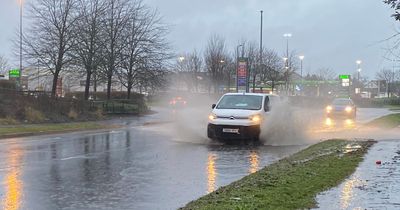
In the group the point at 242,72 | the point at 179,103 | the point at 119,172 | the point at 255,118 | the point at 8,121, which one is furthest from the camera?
the point at 179,103

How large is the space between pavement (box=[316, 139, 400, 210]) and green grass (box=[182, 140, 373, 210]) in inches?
7.6

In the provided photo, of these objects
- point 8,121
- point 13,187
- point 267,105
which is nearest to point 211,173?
point 13,187

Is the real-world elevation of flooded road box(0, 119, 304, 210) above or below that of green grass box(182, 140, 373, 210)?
below

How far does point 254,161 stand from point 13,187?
6.05m

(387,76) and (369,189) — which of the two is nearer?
(369,189)

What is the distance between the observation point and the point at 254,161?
43.2 feet

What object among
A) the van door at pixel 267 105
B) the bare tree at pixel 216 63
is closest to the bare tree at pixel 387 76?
the bare tree at pixel 216 63

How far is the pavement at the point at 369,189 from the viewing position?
7.19m

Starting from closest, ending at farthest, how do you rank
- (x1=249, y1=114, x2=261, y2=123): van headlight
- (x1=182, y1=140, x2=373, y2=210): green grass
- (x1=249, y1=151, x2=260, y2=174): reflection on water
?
(x1=182, y1=140, x2=373, y2=210): green grass
(x1=249, y1=151, x2=260, y2=174): reflection on water
(x1=249, y1=114, x2=261, y2=123): van headlight

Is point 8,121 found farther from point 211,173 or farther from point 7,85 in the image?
point 211,173

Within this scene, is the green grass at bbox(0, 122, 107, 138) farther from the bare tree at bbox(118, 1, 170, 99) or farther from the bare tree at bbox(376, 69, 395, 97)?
the bare tree at bbox(376, 69, 395, 97)

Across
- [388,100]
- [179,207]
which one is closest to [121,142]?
[179,207]

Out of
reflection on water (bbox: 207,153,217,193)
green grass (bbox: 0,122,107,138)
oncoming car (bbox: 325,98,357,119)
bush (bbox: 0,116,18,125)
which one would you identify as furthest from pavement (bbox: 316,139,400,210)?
oncoming car (bbox: 325,98,357,119)

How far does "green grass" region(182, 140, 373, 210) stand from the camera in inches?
282
